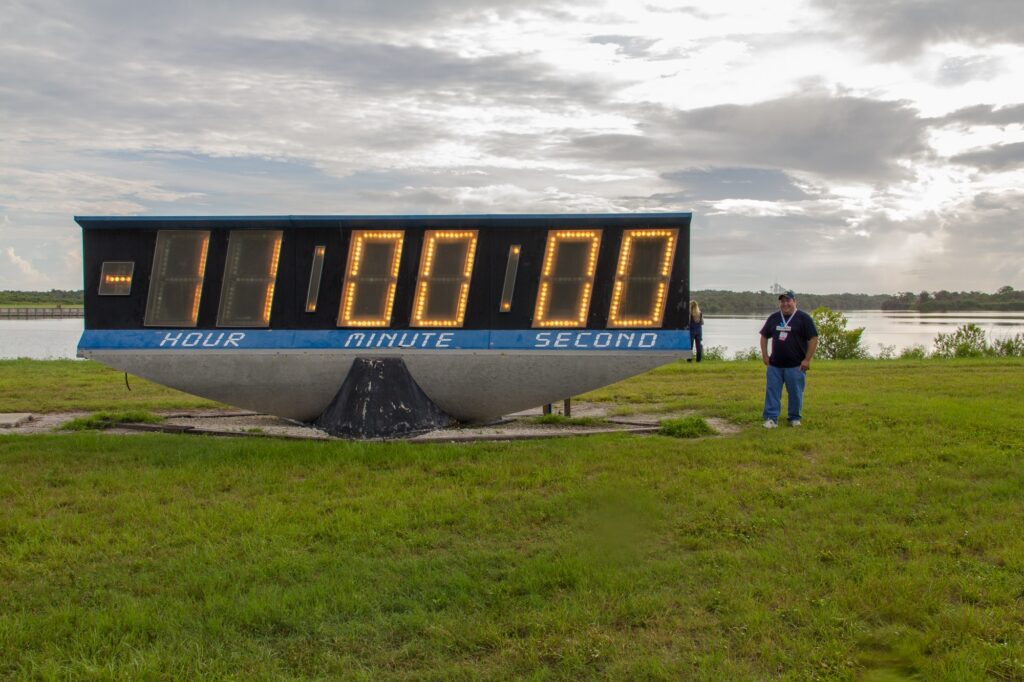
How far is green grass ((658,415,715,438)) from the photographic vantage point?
1207 centimetres

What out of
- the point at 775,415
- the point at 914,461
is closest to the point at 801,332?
the point at 775,415

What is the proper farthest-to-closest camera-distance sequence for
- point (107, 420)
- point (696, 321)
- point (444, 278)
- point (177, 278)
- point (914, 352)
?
point (914, 352), point (696, 321), point (107, 420), point (177, 278), point (444, 278)

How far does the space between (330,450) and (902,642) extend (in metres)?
7.27

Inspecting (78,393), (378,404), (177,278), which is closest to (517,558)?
(378,404)

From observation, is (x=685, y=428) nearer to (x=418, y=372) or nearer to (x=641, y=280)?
(x=641, y=280)

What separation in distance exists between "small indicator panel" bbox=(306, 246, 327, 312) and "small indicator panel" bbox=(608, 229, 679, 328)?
169 inches

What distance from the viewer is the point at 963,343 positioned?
29312mm

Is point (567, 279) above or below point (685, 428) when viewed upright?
above

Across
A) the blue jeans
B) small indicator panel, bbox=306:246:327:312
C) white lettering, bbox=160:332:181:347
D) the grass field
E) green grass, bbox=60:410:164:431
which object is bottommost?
green grass, bbox=60:410:164:431

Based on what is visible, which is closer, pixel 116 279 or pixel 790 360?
pixel 116 279

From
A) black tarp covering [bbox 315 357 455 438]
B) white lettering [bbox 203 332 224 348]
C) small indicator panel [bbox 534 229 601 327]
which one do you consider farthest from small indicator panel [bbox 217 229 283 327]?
small indicator panel [bbox 534 229 601 327]

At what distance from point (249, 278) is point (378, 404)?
2756 millimetres

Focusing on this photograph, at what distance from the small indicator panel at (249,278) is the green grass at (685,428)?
6.14 m

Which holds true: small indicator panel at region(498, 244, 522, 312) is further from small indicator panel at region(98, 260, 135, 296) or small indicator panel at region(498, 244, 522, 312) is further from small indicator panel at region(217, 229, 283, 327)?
small indicator panel at region(98, 260, 135, 296)
